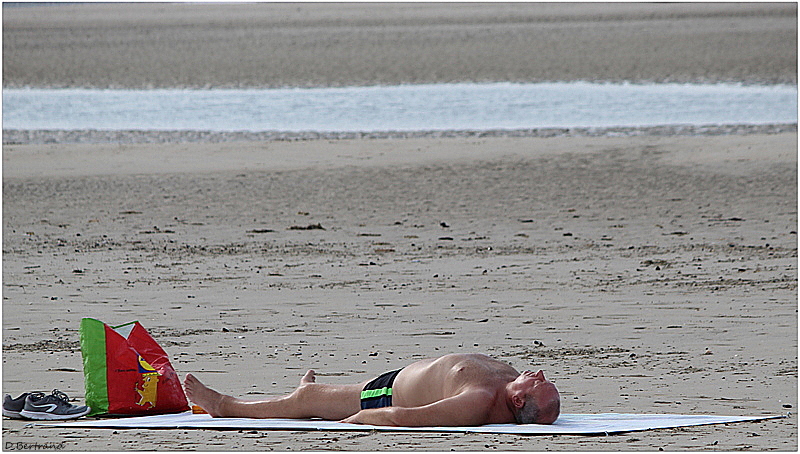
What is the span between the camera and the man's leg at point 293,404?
6.36m

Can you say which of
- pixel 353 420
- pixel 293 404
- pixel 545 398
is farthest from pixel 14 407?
pixel 545 398

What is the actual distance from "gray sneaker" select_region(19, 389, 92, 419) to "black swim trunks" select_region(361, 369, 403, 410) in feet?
4.40

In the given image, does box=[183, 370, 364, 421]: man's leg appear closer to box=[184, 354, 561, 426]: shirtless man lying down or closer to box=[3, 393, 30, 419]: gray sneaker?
box=[184, 354, 561, 426]: shirtless man lying down

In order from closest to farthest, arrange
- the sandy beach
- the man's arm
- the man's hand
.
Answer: the man's arm → the man's hand → the sandy beach

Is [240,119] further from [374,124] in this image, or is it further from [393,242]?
[393,242]

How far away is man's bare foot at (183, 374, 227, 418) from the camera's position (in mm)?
6363

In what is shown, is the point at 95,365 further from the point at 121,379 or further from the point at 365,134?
the point at 365,134

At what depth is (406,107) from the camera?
2773cm

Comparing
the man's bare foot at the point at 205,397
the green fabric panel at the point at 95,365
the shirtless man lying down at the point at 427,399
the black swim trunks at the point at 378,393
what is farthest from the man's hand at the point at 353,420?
the green fabric panel at the point at 95,365

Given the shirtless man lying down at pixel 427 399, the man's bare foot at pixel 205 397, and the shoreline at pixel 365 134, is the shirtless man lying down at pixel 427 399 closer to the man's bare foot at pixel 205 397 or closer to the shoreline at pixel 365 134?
the man's bare foot at pixel 205 397

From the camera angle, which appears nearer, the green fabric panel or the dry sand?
the green fabric panel

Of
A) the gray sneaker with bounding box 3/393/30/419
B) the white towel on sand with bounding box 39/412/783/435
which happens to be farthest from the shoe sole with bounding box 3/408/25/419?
the white towel on sand with bounding box 39/412/783/435

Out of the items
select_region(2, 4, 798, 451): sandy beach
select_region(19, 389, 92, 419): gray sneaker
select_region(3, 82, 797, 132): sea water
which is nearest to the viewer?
select_region(19, 389, 92, 419): gray sneaker

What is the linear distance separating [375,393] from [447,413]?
489 mm
